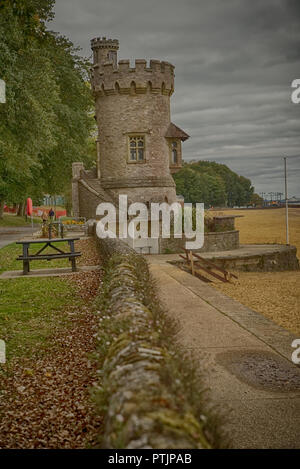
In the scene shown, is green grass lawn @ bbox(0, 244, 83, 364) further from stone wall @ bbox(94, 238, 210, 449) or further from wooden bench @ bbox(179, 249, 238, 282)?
wooden bench @ bbox(179, 249, 238, 282)

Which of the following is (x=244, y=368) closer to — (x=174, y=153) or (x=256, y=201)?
(x=174, y=153)

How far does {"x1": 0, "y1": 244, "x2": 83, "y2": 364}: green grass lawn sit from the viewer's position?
7043mm

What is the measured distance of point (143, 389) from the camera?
9.57 ft

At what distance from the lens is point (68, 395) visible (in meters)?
5.33

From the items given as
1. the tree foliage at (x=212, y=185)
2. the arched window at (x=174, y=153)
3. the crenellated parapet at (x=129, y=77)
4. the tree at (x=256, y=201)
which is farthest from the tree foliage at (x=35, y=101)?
the tree at (x=256, y=201)

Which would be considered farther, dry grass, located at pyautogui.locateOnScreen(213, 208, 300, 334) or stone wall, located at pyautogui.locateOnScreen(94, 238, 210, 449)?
dry grass, located at pyautogui.locateOnScreen(213, 208, 300, 334)

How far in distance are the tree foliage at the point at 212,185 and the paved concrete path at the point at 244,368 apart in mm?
93215

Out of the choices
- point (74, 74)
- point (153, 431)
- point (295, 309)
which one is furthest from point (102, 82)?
point (153, 431)

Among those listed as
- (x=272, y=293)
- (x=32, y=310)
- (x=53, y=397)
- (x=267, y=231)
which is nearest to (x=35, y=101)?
(x=272, y=293)

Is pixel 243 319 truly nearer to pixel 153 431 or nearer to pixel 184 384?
pixel 184 384

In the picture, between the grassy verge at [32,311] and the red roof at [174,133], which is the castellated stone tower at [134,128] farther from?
the grassy verge at [32,311]

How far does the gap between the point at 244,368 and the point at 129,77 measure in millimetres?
27598

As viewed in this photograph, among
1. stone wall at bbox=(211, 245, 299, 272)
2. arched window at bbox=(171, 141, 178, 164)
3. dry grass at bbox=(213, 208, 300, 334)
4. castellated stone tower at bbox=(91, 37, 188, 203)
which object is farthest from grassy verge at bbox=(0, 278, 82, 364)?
arched window at bbox=(171, 141, 178, 164)

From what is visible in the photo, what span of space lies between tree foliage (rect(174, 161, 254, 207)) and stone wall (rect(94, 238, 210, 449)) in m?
97.9
